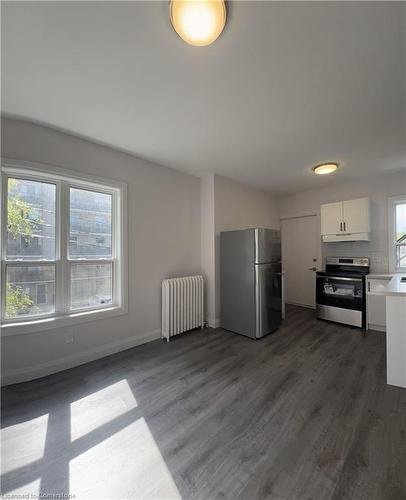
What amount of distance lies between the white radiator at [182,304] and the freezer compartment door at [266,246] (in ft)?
3.42

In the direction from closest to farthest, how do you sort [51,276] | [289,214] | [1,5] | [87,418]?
[1,5]
[87,418]
[51,276]
[289,214]

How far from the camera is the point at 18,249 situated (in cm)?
221

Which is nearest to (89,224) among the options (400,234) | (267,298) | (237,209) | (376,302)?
(237,209)

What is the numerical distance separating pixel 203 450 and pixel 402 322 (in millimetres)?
2149

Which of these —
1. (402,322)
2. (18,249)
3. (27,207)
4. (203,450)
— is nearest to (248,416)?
(203,450)

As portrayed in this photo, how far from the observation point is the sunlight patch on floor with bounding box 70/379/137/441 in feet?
5.23

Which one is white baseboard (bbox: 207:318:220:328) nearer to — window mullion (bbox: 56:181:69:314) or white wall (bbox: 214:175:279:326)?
white wall (bbox: 214:175:279:326)

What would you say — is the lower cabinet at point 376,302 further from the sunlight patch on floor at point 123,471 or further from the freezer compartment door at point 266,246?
the sunlight patch on floor at point 123,471

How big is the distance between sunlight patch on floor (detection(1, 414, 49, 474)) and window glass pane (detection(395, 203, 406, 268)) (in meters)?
5.14

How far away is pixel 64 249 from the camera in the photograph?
245cm

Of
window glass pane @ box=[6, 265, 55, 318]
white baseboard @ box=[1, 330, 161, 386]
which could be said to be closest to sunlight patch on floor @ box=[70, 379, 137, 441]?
white baseboard @ box=[1, 330, 161, 386]

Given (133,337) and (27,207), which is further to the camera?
(133,337)

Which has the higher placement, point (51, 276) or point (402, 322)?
point (51, 276)

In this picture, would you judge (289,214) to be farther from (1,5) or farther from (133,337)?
(1,5)
